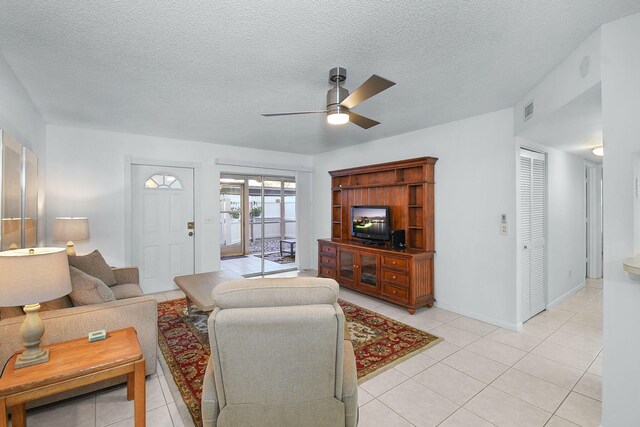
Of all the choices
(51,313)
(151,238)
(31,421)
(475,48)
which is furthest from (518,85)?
(151,238)

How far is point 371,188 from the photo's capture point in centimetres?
475

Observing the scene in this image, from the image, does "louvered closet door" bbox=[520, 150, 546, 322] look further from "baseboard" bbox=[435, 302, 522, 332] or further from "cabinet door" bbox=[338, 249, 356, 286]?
"cabinet door" bbox=[338, 249, 356, 286]

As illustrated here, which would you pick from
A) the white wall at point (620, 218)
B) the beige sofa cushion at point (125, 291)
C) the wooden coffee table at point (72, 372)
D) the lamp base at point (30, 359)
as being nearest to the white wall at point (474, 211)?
the white wall at point (620, 218)

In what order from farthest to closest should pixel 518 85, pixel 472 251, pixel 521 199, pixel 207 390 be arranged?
pixel 472 251
pixel 521 199
pixel 518 85
pixel 207 390

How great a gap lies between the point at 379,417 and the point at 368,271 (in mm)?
2450

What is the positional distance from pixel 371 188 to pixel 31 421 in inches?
169

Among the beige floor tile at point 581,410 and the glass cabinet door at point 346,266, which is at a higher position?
the glass cabinet door at point 346,266

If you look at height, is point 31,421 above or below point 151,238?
below

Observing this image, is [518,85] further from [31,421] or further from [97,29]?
[31,421]

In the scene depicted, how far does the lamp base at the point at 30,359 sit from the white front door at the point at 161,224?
3.12 meters

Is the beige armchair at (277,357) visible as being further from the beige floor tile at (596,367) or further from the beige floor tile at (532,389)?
the beige floor tile at (596,367)

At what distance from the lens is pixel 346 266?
15.5 ft

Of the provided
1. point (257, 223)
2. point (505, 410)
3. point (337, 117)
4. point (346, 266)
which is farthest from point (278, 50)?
point (257, 223)

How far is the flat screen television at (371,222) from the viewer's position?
4324 mm
